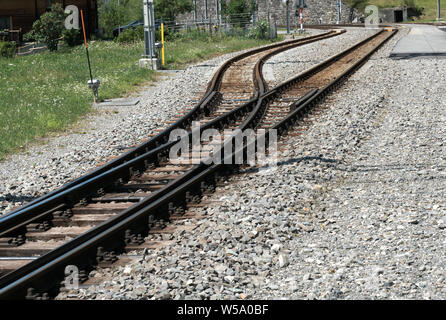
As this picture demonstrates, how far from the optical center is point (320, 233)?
23.7 feet

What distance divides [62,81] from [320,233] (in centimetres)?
1599

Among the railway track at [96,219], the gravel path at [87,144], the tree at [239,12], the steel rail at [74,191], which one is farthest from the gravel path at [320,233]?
the tree at [239,12]

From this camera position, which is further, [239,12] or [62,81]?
[239,12]

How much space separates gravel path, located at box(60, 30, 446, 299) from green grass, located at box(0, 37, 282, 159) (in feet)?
18.1

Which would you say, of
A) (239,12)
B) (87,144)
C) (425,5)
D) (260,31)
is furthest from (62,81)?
(425,5)

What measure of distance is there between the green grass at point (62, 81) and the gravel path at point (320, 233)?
5.53 m

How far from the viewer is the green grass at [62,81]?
14.3m

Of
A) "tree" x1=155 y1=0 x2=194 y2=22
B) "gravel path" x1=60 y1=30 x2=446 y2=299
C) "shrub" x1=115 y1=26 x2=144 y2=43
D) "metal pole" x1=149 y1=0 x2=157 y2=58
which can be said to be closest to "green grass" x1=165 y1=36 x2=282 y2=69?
"metal pole" x1=149 y1=0 x2=157 y2=58

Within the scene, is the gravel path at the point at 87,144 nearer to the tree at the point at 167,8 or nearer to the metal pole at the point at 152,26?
the metal pole at the point at 152,26

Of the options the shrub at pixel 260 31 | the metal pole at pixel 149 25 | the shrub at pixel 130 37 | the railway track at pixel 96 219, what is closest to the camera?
the railway track at pixel 96 219

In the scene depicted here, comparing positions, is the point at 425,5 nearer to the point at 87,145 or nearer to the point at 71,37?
the point at 71,37

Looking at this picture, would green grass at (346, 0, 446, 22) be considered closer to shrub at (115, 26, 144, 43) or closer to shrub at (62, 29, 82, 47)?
shrub at (115, 26, 144, 43)

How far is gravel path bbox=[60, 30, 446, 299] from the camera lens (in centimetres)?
577
